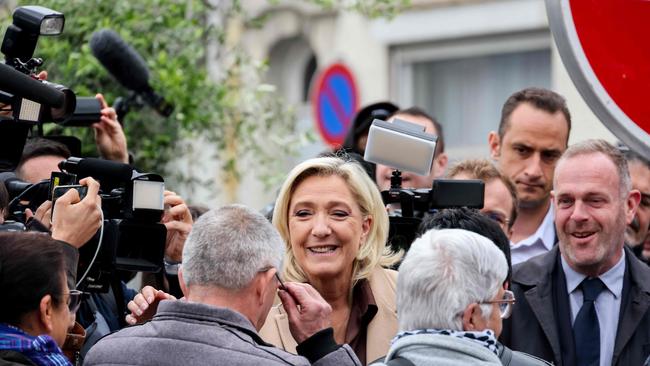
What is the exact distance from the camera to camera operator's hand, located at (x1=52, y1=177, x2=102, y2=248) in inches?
200

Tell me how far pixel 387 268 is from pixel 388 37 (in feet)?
35.0

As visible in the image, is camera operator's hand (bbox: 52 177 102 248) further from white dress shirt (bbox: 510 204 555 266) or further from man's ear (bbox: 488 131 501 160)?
man's ear (bbox: 488 131 501 160)

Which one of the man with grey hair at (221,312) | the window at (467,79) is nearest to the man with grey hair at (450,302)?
the man with grey hair at (221,312)

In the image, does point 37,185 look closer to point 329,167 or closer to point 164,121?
point 329,167

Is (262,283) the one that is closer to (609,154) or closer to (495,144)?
(609,154)

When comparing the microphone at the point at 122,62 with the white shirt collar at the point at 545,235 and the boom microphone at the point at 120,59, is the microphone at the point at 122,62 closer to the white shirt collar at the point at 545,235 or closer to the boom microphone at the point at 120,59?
the boom microphone at the point at 120,59

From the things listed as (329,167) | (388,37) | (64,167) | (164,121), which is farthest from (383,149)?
(388,37)

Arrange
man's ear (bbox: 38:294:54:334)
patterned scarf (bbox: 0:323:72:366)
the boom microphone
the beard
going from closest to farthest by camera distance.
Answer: patterned scarf (bbox: 0:323:72:366)
man's ear (bbox: 38:294:54:334)
the beard
the boom microphone

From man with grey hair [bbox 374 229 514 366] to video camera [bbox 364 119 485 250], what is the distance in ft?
4.40

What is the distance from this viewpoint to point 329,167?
5.75m

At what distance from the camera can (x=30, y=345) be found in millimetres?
4480

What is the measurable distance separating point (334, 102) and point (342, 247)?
27.7 ft

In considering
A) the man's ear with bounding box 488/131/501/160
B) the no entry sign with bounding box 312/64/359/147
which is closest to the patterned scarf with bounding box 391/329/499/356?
the man's ear with bounding box 488/131/501/160

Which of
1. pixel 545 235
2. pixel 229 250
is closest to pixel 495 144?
pixel 545 235
